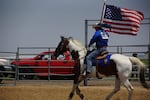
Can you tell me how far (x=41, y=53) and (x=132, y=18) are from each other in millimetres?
4985

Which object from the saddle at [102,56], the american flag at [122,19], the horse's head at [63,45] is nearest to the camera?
the saddle at [102,56]

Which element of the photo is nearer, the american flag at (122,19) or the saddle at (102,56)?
the saddle at (102,56)

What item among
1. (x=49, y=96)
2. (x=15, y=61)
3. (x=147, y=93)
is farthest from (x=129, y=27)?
(x=15, y=61)

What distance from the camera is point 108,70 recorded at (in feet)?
31.1

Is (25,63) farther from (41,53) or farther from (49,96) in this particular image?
(49,96)

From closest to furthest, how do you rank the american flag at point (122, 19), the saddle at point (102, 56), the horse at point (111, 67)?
the horse at point (111, 67)
the saddle at point (102, 56)
the american flag at point (122, 19)

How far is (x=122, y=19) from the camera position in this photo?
Answer: 12938mm

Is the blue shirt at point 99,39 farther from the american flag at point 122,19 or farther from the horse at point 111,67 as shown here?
the american flag at point 122,19

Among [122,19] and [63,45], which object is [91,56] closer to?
[63,45]

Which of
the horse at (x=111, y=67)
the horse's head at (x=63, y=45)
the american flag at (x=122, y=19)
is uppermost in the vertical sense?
the american flag at (x=122, y=19)

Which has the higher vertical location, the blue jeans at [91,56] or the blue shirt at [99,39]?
the blue shirt at [99,39]

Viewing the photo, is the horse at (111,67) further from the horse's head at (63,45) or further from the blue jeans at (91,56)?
the blue jeans at (91,56)

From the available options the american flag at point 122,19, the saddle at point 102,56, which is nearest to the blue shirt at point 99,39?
the saddle at point 102,56

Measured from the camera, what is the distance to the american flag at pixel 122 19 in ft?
42.2
